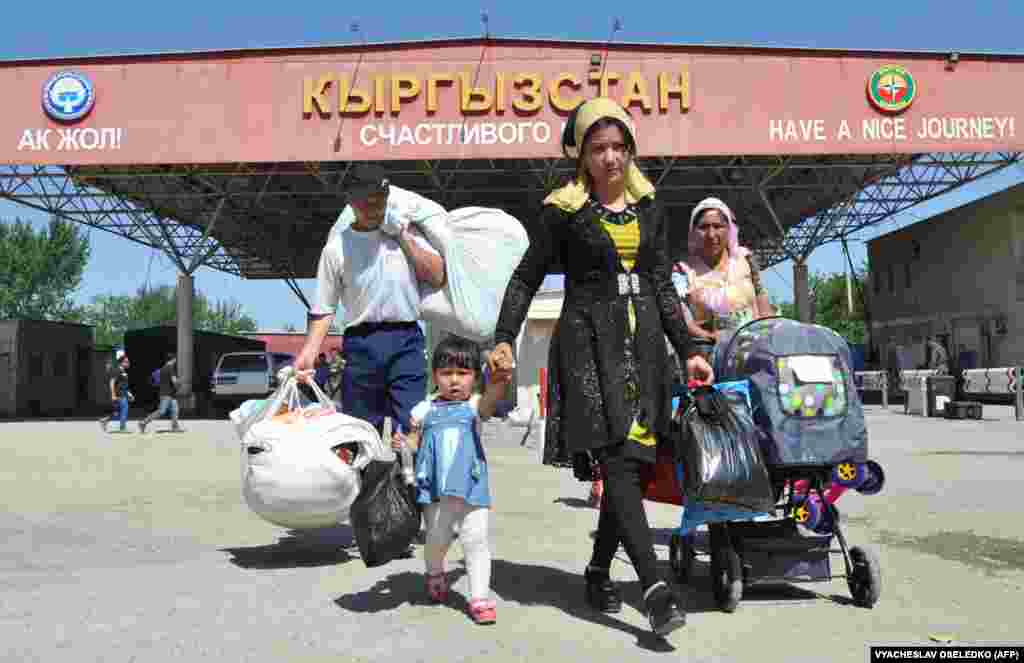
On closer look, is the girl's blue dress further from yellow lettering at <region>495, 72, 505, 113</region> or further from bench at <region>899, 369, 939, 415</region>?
bench at <region>899, 369, 939, 415</region>

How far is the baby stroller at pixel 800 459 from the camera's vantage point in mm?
3447

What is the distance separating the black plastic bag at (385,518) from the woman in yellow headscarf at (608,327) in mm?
697

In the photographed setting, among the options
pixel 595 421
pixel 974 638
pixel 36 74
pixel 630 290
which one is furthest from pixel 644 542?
pixel 36 74

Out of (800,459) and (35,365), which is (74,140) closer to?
(35,365)

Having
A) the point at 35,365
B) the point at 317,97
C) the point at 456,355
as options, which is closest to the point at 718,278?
the point at 456,355

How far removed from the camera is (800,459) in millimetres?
3410

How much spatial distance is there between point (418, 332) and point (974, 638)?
9.45ft

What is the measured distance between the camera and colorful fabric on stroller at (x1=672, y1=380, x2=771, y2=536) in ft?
10.7

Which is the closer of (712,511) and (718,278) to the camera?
(712,511)

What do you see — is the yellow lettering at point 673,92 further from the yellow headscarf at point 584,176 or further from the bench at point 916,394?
the yellow headscarf at point 584,176

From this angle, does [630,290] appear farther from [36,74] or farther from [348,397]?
[36,74]

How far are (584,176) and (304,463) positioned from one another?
1939 millimetres

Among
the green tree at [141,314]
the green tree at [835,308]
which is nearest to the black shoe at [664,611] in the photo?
the green tree at [835,308]

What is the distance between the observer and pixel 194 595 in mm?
3840
